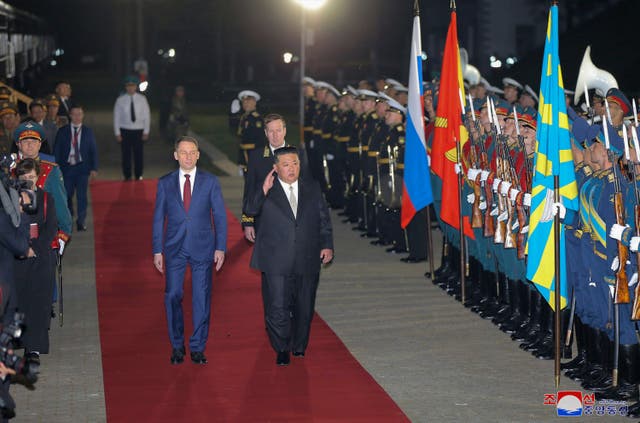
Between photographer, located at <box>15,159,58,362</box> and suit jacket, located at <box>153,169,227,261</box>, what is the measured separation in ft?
3.03

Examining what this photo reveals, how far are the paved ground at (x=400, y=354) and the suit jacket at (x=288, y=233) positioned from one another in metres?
1.00

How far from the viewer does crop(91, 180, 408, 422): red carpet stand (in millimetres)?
10328

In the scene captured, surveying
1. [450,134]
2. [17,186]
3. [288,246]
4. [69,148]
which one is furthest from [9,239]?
[69,148]

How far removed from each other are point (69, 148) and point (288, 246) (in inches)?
349

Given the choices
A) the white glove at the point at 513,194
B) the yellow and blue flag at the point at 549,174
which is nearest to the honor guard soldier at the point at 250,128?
the white glove at the point at 513,194

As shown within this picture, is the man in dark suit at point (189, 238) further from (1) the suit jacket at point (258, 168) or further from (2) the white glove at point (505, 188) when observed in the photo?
(2) the white glove at point (505, 188)

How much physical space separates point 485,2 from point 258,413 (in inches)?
2266

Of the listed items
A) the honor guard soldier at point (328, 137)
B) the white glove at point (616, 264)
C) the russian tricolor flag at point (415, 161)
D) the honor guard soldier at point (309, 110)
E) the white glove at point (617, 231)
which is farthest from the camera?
the honor guard soldier at point (309, 110)

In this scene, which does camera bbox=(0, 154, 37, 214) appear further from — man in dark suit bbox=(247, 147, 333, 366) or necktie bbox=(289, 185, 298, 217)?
necktie bbox=(289, 185, 298, 217)

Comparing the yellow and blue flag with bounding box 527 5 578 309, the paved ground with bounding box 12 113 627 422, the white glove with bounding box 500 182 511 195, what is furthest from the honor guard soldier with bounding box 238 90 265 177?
the yellow and blue flag with bounding box 527 5 578 309

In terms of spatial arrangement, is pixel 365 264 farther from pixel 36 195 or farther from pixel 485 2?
pixel 485 2

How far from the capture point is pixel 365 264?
17.6 m

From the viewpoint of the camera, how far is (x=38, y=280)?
12172mm

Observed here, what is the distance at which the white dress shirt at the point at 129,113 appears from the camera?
2578 cm
